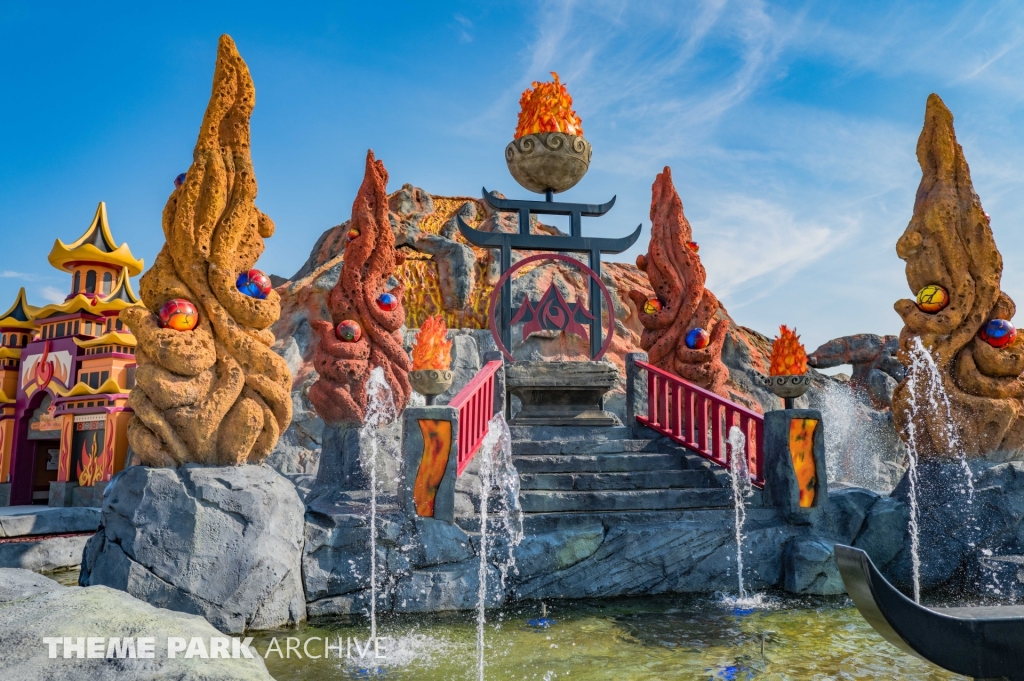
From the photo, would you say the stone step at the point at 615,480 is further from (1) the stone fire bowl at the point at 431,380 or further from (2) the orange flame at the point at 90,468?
(2) the orange flame at the point at 90,468

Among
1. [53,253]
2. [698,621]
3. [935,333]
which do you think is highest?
[53,253]

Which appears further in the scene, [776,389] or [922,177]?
[922,177]

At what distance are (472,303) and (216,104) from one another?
1708 centimetres

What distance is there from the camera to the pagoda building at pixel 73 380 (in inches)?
584

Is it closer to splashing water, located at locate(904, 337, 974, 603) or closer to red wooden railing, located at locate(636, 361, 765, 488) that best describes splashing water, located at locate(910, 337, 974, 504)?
splashing water, located at locate(904, 337, 974, 603)

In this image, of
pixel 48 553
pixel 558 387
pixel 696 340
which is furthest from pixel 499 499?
pixel 48 553

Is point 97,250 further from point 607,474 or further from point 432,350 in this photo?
point 607,474

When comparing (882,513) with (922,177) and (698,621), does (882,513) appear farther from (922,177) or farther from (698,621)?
(922,177)

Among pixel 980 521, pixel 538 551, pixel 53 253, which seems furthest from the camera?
pixel 53 253

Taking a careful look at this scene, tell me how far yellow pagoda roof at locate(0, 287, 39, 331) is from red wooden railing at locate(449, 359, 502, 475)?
14.5m

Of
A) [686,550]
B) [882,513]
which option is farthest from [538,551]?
[882,513]

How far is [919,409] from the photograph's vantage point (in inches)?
266

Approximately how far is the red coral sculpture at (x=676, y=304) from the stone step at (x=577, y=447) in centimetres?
228

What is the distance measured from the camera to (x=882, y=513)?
21.1 feet
